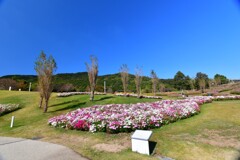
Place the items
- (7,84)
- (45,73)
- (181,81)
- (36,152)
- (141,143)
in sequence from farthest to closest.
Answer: (181,81) < (7,84) < (45,73) < (36,152) < (141,143)

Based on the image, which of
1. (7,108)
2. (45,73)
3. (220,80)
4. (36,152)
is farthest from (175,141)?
(220,80)

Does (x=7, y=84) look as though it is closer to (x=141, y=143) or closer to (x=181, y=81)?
(x=141, y=143)

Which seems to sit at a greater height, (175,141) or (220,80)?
(220,80)

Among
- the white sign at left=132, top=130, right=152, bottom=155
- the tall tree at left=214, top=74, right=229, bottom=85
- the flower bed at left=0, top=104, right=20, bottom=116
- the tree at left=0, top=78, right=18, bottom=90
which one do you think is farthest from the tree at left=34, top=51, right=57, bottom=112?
the tall tree at left=214, top=74, right=229, bottom=85

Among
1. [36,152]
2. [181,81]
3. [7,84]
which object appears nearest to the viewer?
[36,152]

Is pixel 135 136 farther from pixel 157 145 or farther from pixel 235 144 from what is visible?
pixel 235 144

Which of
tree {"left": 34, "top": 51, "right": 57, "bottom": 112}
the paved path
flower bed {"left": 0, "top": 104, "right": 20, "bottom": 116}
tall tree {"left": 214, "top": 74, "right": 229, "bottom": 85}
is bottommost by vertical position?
the paved path

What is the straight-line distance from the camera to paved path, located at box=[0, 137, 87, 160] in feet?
14.9

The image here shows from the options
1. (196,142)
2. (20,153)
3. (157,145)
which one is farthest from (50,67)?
(196,142)

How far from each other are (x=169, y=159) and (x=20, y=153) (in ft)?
15.7

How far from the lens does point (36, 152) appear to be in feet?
16.4

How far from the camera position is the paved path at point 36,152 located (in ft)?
14.9

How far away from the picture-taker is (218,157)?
4.29m

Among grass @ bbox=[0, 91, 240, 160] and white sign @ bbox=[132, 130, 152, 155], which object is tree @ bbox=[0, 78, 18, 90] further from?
white sign @ bbox=[132, 130, 152, 155]
